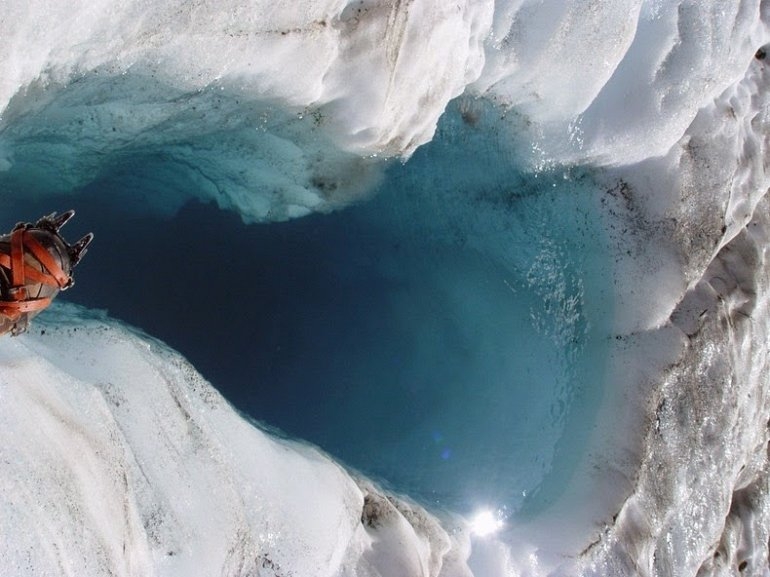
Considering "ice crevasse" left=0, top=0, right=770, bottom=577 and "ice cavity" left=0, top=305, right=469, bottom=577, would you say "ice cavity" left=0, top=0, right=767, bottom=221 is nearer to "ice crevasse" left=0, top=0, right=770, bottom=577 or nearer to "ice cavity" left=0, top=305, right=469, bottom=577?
"ice crevasse" left=0, top=0, right=770, bottom=577

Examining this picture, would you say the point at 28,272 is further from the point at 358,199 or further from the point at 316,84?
the point at 358,199

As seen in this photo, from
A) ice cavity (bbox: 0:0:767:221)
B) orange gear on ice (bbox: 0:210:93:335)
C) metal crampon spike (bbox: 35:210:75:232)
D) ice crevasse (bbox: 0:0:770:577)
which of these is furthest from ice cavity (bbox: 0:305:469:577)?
ice cavity (bbox: 0:0:767:221)

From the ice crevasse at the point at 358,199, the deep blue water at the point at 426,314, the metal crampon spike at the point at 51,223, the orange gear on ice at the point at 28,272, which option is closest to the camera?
the orange gear on ice at the point at 28,272

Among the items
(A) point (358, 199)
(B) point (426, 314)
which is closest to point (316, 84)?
(A) point (358, 199)

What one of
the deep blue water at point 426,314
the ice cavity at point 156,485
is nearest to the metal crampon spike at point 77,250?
the ice cavity at point 156,485

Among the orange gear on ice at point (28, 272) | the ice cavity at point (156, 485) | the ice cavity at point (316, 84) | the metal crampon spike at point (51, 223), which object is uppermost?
the ice cavity at point (316, 84)

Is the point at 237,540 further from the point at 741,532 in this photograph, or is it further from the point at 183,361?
the point at 741,532

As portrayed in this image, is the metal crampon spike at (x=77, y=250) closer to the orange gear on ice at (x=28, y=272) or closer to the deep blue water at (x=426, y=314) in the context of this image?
the orange gear on ice at (x=28, y=272)
